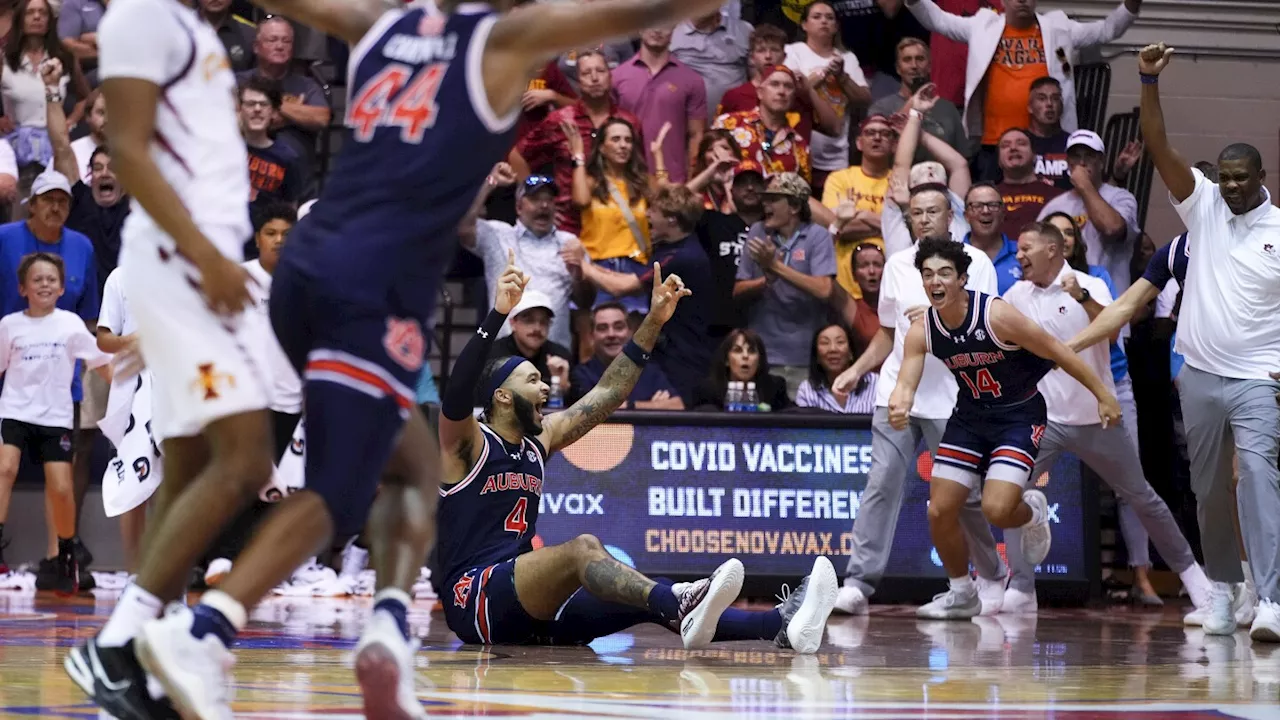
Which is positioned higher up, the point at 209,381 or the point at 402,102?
the point at 402,102

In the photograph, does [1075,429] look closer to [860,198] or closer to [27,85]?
[860,198]

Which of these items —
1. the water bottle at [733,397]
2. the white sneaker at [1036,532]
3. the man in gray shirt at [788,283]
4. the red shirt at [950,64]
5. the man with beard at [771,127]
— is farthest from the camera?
the red shirt at [950,64]

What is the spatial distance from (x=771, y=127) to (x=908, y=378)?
3459 millimetres

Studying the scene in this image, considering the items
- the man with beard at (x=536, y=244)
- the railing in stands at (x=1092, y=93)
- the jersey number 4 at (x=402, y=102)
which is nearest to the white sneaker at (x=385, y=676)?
the jersey number 4 at (x=402, y=102)

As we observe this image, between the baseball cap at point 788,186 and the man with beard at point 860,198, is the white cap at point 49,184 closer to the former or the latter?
the baseball cap at point 788,186

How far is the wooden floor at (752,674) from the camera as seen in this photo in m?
4.69

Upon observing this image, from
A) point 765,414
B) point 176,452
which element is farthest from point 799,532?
point 176,452

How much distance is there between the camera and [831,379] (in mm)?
10922

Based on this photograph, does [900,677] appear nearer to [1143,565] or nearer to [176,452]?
[176,452]

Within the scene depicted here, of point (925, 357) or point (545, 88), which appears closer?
point (925, 357)

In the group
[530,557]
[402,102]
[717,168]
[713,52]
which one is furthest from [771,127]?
[402,102]

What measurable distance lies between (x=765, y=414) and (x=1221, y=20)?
23.6 feet

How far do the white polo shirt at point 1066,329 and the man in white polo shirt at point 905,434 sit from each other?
0.43 m

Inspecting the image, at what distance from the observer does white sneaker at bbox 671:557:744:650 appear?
6254 mm
